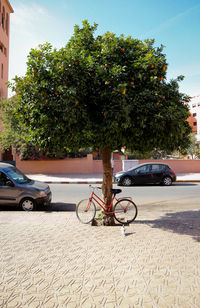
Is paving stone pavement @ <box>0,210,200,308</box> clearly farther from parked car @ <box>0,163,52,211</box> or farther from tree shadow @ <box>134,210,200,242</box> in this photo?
parked car @ <box>0,163,52,211</box>

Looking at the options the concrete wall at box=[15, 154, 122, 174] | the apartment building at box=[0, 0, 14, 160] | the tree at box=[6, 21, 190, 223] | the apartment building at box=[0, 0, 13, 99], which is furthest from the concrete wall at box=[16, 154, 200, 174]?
the tree at box=[6, 21, 190, 223]

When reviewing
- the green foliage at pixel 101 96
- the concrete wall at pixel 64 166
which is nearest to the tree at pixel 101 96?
the green foliage at pixel 101 96

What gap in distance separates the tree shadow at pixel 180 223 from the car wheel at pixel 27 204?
12.2ft

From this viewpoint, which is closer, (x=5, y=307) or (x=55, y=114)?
(x=5, y=307)

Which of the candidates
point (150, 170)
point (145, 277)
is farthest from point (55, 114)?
point (150, 170)

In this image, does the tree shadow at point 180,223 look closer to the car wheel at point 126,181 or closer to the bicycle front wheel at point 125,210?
the bicycle front wheel at point 125,210

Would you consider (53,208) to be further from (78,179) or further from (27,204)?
(78,179)

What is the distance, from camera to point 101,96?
5953 millimetres

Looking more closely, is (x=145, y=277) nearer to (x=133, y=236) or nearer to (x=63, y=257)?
(x=63, y=257)

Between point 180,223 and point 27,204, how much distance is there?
16.8 feet

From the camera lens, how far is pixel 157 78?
6.13 meters

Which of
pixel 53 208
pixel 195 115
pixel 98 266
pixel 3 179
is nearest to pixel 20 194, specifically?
pixel 3 179

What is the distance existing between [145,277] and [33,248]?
2388 mm

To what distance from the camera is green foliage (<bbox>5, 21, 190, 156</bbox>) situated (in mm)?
5824
